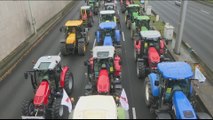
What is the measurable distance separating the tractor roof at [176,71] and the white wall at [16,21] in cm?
1364

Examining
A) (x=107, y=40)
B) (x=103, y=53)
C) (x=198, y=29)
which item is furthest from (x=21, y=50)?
(x=198, y=29)

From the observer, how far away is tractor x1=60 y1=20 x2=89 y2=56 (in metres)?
19.0

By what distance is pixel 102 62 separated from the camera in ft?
42.5

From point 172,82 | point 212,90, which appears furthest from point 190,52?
point 172,82

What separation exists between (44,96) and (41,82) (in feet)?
3.39

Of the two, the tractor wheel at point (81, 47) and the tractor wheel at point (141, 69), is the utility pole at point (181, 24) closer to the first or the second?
the tractor wheel at point (141, 69)

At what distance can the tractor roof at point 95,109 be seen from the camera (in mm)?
7832

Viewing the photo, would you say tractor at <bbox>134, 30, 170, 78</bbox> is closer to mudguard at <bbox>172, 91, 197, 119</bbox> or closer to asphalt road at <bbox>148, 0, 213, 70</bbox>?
mudguard at <bbox>172, 91, 197, 119</bbox>

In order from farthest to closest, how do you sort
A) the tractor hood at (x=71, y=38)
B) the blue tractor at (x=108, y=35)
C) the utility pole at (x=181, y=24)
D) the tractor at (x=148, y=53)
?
1. the tractor hood at (x=71, y=38)
2. the blue tractor at (x=108, y=35)
3. the utility pole at (x=181, y=24)
4. the tractor at (x=148, y=53)

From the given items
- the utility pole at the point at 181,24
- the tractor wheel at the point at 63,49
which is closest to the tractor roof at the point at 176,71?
the utility pole at the point at 181,24

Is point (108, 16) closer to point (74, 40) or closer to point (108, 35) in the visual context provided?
point (108, 35)

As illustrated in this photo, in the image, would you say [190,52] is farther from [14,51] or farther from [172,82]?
[14,51]

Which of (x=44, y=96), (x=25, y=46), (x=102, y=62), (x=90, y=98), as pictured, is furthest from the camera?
(x=25, y=46)

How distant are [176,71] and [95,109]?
396 centimetres
